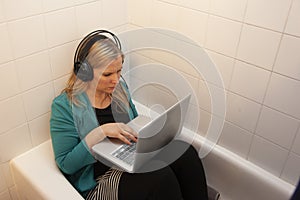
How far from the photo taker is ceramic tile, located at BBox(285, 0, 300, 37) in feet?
3.42

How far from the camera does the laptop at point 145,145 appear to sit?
107 cm

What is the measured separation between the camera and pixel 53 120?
120cm

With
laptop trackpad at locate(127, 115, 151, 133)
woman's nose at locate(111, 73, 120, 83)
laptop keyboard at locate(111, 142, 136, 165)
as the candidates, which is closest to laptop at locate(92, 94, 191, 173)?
laptop keyboard at locate(111, 142, 136, 165)

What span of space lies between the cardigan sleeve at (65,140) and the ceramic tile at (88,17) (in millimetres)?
342

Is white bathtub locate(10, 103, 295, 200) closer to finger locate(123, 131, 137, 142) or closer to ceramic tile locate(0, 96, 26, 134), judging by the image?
ceramic tile locate(0, 96, 26, 134)

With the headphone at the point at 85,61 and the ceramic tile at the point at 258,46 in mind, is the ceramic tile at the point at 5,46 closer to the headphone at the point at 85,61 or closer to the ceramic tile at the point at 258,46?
the headphone at the point at 85,61

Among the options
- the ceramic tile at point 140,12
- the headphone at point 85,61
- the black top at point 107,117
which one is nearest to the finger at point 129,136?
the black top at point 107,117

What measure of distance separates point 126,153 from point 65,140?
0.78 feet

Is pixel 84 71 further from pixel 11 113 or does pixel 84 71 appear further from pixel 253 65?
pixel 253 65

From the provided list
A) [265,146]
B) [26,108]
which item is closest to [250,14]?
[265,146]

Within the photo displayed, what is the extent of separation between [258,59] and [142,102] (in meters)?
0.68

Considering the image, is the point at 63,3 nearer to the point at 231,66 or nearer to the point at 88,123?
the point at 88,123

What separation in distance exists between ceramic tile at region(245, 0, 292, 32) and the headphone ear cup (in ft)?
2.05

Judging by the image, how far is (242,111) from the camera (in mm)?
1359
